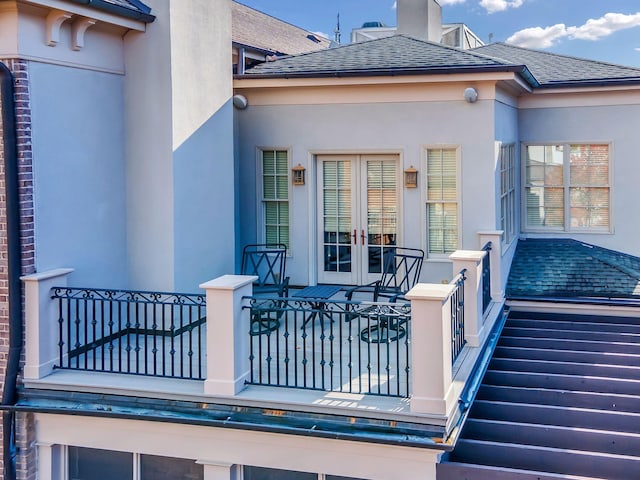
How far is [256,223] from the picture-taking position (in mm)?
11859

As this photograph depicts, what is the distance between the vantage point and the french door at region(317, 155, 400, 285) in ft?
37.3

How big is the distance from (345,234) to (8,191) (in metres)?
5.38

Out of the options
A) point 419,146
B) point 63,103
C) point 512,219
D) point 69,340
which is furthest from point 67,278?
point 512,219

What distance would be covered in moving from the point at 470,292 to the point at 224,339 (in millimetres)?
3134

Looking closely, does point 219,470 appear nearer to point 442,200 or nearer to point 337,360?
point 337,360

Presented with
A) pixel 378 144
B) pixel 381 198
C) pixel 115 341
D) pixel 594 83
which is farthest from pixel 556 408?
pixel 594 83

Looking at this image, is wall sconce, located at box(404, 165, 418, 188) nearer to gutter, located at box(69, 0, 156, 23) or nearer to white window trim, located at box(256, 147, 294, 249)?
white window trim, located at box(256, 147, 294, 249)

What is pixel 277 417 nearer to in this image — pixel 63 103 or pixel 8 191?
pixel 8 191

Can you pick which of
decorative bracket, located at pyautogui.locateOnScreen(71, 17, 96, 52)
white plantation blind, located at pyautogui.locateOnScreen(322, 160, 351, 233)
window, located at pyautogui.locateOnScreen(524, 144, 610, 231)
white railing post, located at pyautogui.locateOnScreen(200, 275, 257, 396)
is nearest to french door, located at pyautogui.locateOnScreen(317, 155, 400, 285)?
white plantation blind, located at pyautogui.locateOnScreen(322, 160, 351, 233)

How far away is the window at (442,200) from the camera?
10953 millimetres

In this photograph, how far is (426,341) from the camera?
21.8 ft

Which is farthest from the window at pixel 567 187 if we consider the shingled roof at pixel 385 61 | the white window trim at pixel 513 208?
the shingled roof at pixel 385 61

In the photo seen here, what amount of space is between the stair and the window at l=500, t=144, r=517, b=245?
5.97 ft

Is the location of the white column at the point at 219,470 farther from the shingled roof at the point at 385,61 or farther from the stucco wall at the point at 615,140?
the stucco wall at the point at 615,140
